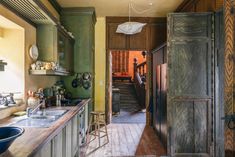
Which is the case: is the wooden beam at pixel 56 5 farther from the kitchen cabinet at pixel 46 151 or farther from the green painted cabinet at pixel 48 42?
the kitchen cabinet at pixel 46 151

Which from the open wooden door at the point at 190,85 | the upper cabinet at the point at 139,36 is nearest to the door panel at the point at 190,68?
the open wooden door at the point at 190,85

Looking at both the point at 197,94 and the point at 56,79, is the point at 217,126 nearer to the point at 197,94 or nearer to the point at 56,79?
the point at 197,94

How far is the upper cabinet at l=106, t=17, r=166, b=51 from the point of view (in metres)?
6.36

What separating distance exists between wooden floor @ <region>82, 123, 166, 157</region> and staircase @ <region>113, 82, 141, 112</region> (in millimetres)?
3374

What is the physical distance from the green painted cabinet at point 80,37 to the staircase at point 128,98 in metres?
4.17

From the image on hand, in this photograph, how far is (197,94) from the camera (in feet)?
12.5

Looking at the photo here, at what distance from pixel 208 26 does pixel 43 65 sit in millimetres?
2685

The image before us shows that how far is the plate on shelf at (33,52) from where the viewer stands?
338 cm

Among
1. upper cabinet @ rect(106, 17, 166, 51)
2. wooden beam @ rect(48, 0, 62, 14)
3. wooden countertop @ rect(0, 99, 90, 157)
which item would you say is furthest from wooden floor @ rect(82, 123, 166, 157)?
wooden beam @ rect(48, 0, 62, 14)

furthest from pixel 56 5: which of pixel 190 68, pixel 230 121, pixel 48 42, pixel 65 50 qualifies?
pixel 230 121

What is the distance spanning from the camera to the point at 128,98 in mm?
10156

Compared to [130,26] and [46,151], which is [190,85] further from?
[46,151]

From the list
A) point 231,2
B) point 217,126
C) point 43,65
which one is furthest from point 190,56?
point 43,65

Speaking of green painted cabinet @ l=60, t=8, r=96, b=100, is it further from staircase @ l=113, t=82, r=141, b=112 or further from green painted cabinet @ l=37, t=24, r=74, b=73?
staircase @ l=113, t=82, r=141, b=112
